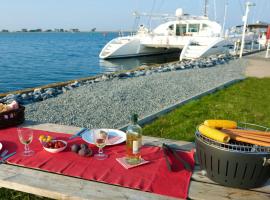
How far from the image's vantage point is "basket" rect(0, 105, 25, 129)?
2363mm

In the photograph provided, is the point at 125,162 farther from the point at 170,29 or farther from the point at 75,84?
the point at 170,29

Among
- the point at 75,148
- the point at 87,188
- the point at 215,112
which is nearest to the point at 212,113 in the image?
the point at 215,112

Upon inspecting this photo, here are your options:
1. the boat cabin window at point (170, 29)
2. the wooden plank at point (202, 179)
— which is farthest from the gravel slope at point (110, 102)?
the boat cabin window at point (170, 29)

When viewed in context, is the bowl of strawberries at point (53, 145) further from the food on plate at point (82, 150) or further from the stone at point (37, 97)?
the stone at point (37, 97)

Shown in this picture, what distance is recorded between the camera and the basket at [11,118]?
2363 millimetres

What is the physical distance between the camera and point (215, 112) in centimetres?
552

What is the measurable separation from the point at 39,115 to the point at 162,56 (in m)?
22.1

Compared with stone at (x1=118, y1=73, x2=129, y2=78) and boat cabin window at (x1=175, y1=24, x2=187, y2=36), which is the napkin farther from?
boat cabin window at (x1=175, y1=24, x2=187, y2=36)

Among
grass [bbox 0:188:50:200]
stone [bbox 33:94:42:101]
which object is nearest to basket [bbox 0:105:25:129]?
grass [bbox 0:188:50:200]

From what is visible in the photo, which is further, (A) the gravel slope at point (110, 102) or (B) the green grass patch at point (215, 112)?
(A) the gravel slope at point (110, 102)

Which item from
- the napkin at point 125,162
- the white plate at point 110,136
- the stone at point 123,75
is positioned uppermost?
the white plate at point 110,136

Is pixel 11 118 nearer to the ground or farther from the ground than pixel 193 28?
nearer to the ground

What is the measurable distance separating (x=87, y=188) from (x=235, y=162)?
836 mm

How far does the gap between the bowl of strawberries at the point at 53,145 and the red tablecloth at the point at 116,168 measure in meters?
0.03
